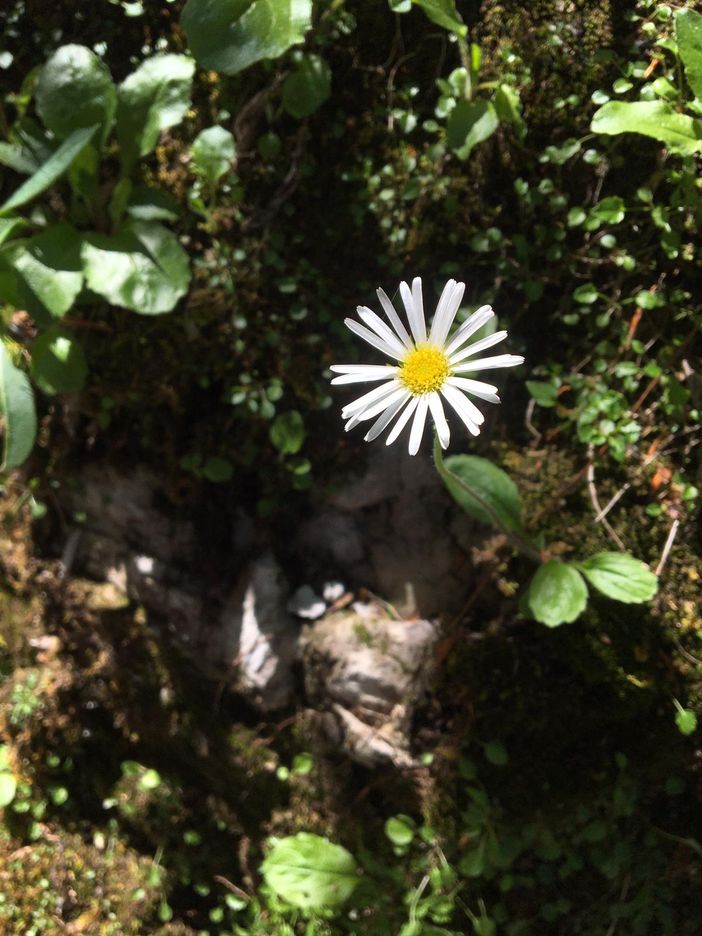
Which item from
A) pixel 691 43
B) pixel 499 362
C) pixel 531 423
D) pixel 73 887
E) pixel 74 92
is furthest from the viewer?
pixel 73 887

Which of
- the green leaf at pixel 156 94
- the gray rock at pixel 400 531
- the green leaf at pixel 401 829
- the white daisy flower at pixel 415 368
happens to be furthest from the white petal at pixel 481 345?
the green leaf at pixel 401 829

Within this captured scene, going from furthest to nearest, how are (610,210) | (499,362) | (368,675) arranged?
(368,675)
(610,210)
(499,362)

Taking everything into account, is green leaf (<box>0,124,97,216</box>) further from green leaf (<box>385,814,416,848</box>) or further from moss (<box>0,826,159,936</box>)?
moss (<box>0,826,159,936</box>)

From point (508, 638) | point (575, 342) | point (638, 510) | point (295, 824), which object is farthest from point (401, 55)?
point (295, 824)

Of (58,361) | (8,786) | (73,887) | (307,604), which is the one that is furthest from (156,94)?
(73,887)

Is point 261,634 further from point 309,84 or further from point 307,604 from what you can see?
point 309,84

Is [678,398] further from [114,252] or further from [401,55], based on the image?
[114,252]

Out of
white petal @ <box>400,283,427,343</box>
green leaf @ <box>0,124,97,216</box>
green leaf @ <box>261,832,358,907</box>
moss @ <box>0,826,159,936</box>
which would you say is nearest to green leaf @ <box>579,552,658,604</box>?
white petal @ <box>400,283,427,343</box>
